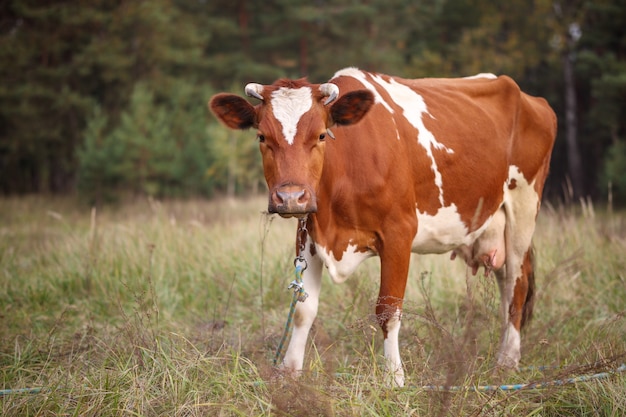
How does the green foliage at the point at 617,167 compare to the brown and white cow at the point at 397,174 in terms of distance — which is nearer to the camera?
the brown and white cow at the point at 397,174

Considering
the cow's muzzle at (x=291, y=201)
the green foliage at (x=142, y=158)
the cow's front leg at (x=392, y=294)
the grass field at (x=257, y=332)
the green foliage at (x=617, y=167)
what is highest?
the cow's muzzle at (x=291, y=201)

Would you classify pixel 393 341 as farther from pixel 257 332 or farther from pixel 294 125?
pixel 257 332

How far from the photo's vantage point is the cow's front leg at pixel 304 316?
3.91m

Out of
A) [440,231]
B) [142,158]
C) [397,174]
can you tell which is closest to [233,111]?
[397,174]

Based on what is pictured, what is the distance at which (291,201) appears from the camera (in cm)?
306

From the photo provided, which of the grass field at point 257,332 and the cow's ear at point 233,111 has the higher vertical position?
the cow's ear at point 233,111

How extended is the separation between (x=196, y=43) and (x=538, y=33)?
1404 cm

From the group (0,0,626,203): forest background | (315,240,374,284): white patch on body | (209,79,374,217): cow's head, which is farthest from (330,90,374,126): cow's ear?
(0,0,626,203): forest background

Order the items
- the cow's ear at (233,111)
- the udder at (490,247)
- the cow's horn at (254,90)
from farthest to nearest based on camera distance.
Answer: the udder at (490,247) < the cow's ear at (233,111) < the cow's horn at (254,90)

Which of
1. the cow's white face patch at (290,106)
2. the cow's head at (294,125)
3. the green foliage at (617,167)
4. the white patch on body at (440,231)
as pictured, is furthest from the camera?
the green foliage at (617,167)

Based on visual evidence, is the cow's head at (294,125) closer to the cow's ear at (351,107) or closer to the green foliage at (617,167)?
the cow's ear at (351,107)

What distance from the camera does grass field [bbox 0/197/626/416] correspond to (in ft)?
9.78

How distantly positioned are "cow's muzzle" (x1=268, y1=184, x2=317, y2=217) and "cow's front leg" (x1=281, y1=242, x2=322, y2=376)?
868 millimetres

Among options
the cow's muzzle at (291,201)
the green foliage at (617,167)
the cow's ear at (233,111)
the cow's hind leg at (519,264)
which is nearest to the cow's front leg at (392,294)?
the cow's muzzle at (291,201)
